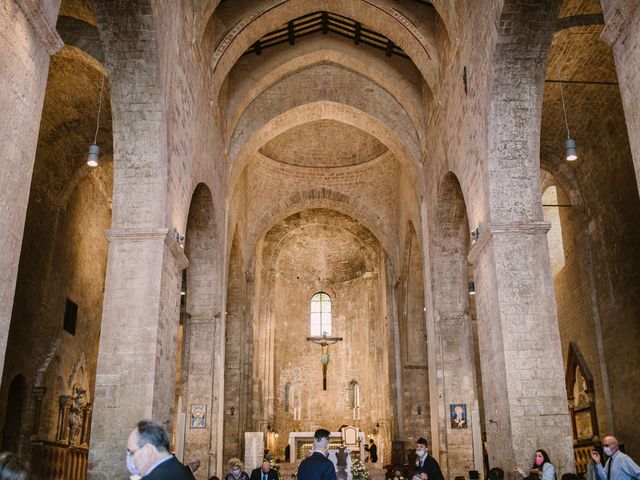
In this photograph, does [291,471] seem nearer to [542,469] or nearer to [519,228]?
[519,228]

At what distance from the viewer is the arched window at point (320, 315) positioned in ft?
96.3

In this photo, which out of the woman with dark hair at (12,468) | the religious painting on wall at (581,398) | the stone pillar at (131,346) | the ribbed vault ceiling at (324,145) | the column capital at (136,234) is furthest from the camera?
the ribbed vault ceiling at (324,145)

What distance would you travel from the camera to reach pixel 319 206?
24.2m

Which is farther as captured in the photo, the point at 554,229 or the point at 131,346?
the point at 554,229

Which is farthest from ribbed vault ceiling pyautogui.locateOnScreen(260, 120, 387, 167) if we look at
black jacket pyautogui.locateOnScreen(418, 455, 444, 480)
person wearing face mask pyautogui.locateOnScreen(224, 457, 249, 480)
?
black jacket pyautogui.locateOnScreen(418, 455, 444, 480)

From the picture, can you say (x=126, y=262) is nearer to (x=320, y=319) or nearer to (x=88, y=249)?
(x=88, y=249)

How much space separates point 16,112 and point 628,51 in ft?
17.6

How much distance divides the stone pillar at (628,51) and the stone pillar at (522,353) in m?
4.57

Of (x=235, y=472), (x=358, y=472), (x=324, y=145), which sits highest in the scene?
(x=324, y=145)

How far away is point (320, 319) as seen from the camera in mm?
29578

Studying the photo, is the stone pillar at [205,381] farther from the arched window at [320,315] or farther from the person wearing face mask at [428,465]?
the arched window at [320,315]

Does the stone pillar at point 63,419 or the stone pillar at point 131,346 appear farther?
the stone pillar at point 63,419

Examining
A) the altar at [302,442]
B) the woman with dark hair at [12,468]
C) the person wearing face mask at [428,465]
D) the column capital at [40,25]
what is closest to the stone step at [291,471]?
the altar at [302,442]

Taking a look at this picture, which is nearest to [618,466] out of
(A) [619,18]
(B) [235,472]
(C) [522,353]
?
(C) [522,353]
